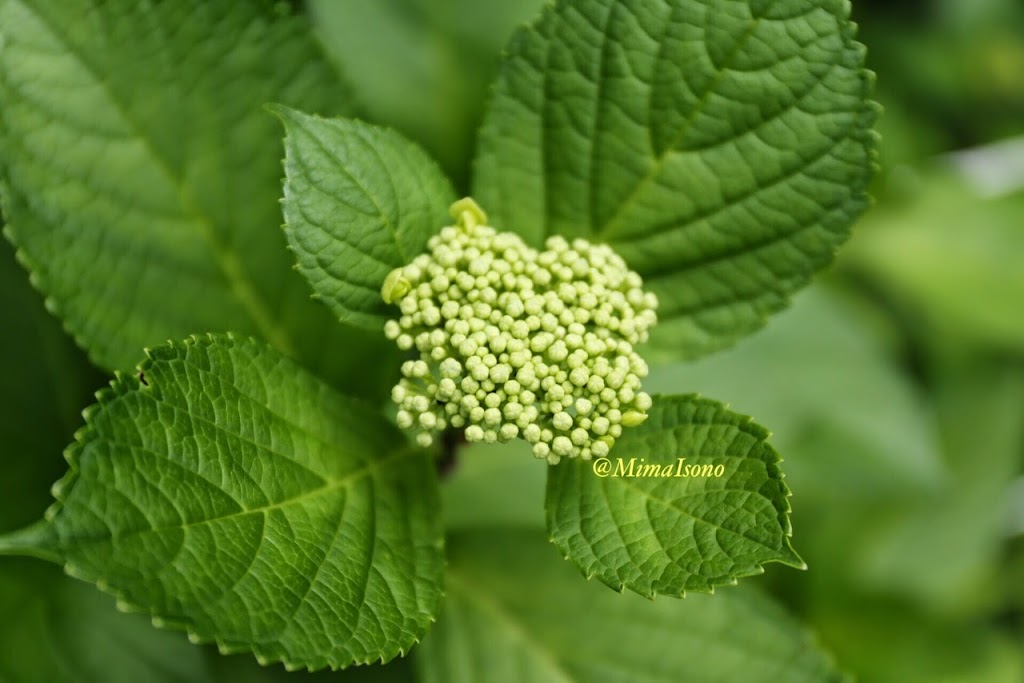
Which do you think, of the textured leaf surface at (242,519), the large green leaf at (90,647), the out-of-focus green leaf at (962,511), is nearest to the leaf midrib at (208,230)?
the textured leaf surface at (242,519)

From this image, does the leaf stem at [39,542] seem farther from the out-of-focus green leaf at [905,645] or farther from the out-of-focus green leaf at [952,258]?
the out-of-focus green leaf at [952,258]

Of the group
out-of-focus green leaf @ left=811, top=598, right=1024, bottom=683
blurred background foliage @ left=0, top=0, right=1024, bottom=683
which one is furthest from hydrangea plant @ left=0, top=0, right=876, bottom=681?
out-of-focus green leaf @ left=811, top=598, right=1024, bottom=683

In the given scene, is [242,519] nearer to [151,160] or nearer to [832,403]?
[151,160]

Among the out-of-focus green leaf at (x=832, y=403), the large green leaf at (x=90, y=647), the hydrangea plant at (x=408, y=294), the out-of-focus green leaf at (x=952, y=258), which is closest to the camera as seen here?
the hydrangea plant at (x=408, y=294)

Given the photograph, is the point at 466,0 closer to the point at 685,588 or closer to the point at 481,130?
the point at 481,130

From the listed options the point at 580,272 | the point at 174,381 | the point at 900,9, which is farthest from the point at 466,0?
the point at 900,9

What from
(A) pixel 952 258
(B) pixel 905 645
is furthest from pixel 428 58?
(B) pixel 905 645

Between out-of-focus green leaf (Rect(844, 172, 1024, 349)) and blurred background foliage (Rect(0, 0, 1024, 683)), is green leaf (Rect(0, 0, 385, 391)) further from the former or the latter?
out-of-focus green leaf (Rect(844, 172, 1024, 349))

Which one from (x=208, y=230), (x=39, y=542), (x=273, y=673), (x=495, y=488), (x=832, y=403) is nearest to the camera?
(x=39, y=542)
